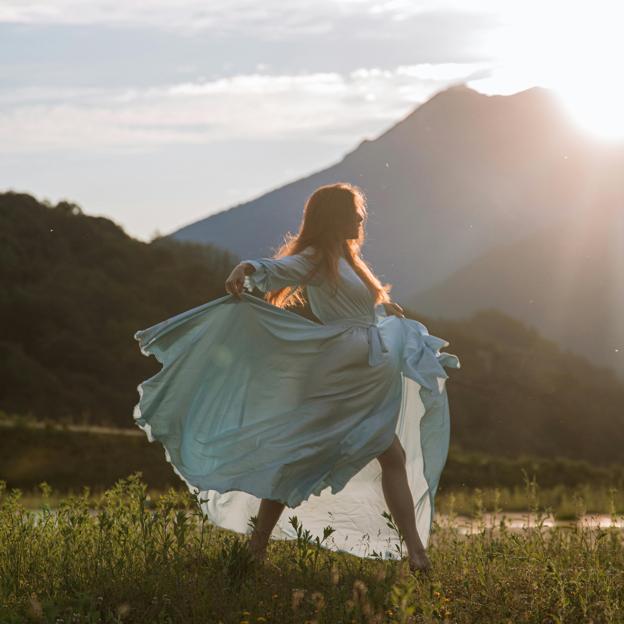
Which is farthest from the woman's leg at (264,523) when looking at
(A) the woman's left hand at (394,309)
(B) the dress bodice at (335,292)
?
(A) the woman's left hand at (394,309)

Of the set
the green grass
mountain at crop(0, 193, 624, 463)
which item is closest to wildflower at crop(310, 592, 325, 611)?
the green grass

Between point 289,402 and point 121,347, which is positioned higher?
point 289,402

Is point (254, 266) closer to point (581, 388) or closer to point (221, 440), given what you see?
point (221, 440)

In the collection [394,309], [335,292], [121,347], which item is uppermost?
[335,292]

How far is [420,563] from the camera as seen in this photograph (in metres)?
5.77

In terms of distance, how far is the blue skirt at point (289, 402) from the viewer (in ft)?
19.4

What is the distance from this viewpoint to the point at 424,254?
12262cm

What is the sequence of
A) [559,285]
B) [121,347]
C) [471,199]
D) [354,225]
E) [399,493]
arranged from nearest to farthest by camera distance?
[399,493], [354,225], [121,347], [559,285], [471,199]

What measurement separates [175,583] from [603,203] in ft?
330

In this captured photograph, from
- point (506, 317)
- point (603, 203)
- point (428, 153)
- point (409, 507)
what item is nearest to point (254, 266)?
point (409, 507)

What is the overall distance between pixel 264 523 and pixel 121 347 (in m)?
35.6

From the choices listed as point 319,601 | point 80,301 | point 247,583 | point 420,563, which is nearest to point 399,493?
point 420,563

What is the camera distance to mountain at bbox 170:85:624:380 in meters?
91.5

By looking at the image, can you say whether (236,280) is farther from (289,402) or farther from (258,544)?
(258,544)
